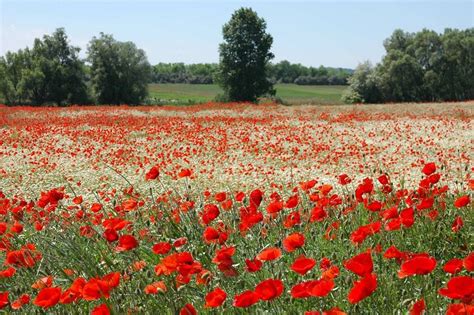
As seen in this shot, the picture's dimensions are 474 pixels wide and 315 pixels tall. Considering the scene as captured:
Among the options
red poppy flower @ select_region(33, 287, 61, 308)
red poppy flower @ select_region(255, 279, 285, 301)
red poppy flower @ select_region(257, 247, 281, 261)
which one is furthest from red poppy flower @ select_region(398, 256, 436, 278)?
red poppy flower @ select_region(33, 287, 61, 308)

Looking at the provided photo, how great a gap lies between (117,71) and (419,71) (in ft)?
112

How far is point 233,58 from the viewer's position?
56.6 m

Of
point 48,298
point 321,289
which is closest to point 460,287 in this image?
point 321,289

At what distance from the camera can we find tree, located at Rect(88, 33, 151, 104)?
57594 millimetres

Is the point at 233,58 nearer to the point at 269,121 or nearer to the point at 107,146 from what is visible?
the point at 269,121

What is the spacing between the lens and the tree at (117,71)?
57594 millimetres

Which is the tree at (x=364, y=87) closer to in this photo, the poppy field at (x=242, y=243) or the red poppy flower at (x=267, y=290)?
the poppy field at (x=242, y=243)

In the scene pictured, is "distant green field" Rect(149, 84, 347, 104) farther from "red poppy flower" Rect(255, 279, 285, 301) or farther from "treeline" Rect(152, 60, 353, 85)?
"red poppy flower" Rect(255, 279, 285, 301)

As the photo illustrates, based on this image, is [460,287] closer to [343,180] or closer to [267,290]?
[267,290]

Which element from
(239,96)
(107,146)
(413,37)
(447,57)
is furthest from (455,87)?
(107,146)

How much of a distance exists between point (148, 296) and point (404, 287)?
1898mm

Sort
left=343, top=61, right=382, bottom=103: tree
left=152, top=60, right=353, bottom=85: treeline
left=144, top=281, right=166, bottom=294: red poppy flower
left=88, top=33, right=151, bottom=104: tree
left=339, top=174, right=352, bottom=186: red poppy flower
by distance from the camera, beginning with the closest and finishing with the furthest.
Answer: left=144, top=281, right=166, bottom=294: red poppy flower < left=339, top=174, right=352, bottom=186: red poppy flower < left=88, top=33, right=151, bottom=104: tree < left=343, top=61, right=382, bottom=103: tree < left=152, top=60, right=353, bottom=85: treeline

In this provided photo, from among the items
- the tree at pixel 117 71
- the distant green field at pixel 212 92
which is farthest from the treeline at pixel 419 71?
the tree at pixel 117 71

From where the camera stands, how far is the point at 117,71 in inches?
2279
